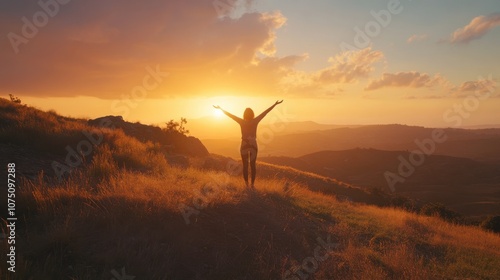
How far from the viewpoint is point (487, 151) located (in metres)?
174

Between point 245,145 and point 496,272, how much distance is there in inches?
287

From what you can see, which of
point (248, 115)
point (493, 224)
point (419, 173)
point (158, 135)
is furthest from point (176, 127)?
point (419, 173)

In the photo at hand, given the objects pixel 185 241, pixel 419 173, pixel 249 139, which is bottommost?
pixel 419 173

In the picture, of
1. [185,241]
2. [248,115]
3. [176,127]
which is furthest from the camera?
[176,127]

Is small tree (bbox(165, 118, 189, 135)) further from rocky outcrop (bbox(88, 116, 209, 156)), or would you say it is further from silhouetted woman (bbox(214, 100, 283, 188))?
silhouetted woman (bbox(214, 100, 283, 188))

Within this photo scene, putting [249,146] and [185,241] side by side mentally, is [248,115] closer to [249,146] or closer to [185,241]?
[249,146]

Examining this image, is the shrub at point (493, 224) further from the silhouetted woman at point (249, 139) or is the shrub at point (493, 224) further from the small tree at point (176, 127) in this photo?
the small tree at point (176, 127)

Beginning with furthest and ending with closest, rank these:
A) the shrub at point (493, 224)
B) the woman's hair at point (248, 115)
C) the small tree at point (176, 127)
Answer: the small tree at point (176, 127), the shrub at point (493, 224), the woman's hair at point (248, 115)

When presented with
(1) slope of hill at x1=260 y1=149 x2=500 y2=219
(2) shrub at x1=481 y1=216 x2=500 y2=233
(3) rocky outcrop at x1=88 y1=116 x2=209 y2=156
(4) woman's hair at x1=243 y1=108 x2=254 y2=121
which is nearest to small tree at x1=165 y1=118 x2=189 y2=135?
(3) rocky outcrop at x1=88 y1=116 x2=209 y2=156

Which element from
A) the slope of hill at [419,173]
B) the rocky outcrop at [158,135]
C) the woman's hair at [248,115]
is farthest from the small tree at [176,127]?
the slope of hill at [419,173]

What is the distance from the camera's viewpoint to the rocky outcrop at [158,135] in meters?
27.0

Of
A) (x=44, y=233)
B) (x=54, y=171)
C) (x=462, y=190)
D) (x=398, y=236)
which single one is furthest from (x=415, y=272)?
(x=462, y=190)

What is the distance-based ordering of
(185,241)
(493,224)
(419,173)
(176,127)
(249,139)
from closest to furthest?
(185,241) < (249,139) < (493,224) < (176,127) < (419,173)

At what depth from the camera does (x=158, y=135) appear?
2828cm
